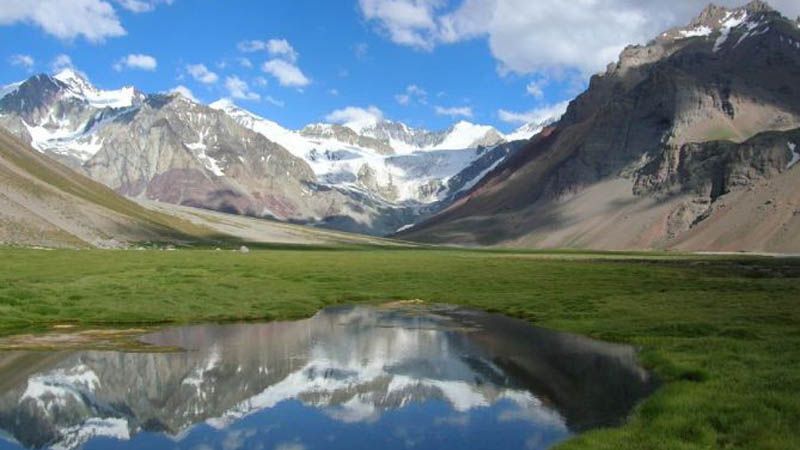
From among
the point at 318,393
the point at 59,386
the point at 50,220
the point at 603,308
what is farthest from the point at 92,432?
the point at 50,220

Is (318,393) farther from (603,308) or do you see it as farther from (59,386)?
(603,308)

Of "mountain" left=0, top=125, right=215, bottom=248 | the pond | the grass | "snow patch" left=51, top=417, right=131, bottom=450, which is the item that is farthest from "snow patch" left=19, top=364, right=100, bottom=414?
"mountain" left=0, top=125, right=215, bottom=248

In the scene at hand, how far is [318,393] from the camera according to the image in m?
28.7

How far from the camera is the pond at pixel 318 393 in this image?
75.7ft

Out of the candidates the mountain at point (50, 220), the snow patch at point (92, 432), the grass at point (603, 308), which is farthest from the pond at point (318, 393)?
the mountain at point (50, 220)

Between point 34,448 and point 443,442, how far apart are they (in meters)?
11.9

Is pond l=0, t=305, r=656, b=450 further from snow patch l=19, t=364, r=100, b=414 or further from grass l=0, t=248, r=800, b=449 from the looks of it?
grass l=0, t=248, r=800, b=449

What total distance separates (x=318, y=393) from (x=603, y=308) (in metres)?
32.9

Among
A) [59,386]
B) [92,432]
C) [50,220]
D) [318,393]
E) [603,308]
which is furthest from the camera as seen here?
[50,220]

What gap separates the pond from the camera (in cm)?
2306

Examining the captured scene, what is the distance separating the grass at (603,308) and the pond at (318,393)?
244cm

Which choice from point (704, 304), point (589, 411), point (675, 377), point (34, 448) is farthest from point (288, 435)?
point (704, 304)

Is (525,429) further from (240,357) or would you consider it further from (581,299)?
(581,299)

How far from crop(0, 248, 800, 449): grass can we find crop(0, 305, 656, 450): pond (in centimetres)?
244
